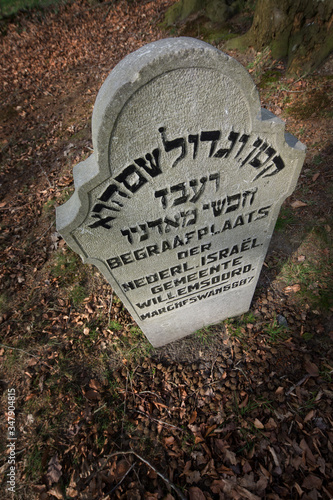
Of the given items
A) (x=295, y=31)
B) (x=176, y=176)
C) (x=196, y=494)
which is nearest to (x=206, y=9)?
(x=295, y=31)

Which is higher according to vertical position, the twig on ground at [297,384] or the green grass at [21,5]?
the green grass at [21,5]

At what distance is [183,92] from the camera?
1312mm

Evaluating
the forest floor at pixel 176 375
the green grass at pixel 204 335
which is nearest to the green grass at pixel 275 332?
the forest floor at pixel 176 375

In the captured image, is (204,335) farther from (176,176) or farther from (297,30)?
(297,30)

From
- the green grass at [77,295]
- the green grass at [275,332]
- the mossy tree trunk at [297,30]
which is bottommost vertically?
the green grass at [275,332]

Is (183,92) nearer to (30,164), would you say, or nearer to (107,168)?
(107,168)

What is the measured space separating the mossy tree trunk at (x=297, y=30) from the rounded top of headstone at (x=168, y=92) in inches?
181

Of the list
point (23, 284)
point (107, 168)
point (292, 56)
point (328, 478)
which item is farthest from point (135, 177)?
point (292, 56)

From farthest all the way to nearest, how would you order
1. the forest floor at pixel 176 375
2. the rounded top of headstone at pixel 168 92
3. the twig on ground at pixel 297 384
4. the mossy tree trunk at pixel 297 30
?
the mossy tree trunk at pixel 297 30, the twig on ground at pixel 297 384, the forest floor at pixel 176 375, the rounded top of headstone at pixel 168 92

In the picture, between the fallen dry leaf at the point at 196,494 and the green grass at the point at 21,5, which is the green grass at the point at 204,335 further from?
the green grass at the point at 21,5

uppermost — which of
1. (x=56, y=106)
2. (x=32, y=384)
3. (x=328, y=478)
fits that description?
(x=56, y=106)

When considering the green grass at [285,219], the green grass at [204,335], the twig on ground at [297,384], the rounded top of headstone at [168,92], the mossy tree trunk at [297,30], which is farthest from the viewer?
the mossy tree trunk at [297,30]

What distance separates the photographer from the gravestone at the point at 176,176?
4.19ft

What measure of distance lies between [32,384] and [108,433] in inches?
44.9
